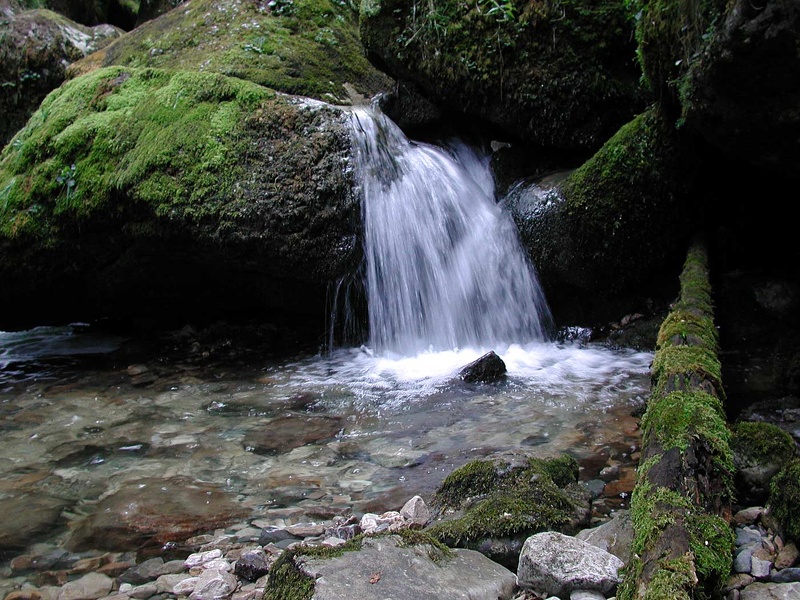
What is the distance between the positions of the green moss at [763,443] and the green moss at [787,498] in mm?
235

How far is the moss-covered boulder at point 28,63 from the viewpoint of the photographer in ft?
33.9

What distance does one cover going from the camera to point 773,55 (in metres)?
3.83

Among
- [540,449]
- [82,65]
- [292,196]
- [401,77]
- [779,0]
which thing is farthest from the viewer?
[82,65]

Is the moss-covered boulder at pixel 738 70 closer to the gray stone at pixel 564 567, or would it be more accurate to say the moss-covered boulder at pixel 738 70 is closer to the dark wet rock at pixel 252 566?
the gray stone at pixel 564 567

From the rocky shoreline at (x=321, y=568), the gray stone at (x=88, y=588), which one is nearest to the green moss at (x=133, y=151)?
the rocky shoreline at (x=321, y=568)

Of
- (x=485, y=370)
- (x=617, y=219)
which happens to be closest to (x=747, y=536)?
(x=485, y=370)

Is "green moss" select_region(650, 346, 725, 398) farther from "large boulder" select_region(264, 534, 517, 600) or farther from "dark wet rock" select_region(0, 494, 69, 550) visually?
"dark wet rock" select_region(0, 494, 69, 550)

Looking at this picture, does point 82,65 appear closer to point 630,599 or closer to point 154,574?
point 154,574

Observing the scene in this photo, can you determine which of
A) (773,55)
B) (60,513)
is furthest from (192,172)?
(773,55)

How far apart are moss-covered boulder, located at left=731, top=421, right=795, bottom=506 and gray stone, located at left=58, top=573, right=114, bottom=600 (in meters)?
2.96

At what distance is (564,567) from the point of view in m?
2.26

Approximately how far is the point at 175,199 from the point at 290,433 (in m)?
3.37

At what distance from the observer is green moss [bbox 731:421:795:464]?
117 inches

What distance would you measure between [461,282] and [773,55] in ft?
13.2
